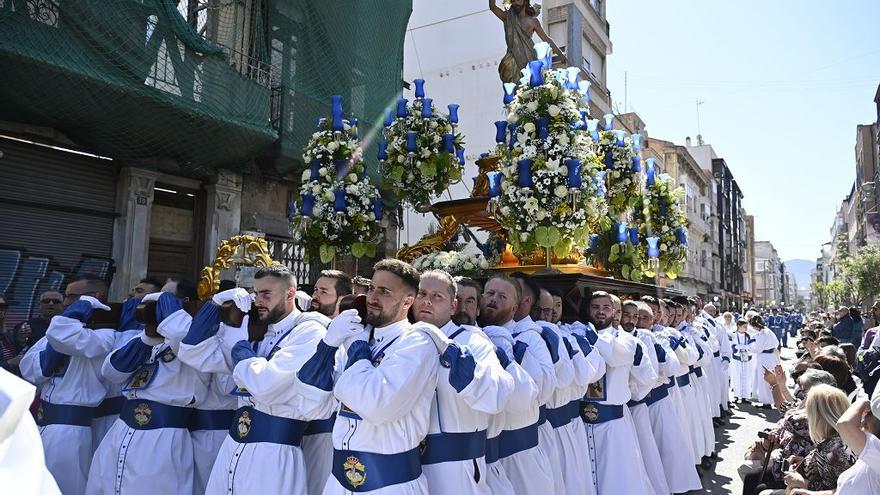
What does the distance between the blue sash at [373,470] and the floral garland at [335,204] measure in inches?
168

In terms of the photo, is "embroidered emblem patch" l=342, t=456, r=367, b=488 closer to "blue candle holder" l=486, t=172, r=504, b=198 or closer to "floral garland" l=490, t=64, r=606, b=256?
"floral garland" l=490, t=64, r=606, b=256

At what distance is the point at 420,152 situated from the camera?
7590mm

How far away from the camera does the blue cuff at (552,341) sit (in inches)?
166

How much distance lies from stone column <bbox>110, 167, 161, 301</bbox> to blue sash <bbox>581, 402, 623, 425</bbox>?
22.8 feet

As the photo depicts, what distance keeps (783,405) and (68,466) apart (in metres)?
6.11

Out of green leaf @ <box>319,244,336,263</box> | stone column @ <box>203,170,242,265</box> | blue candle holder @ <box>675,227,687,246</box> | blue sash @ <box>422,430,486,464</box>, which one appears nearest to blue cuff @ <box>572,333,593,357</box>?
blue sash @ <box>422,430,486,464</box>

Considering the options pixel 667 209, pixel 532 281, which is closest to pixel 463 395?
pixel 532 281

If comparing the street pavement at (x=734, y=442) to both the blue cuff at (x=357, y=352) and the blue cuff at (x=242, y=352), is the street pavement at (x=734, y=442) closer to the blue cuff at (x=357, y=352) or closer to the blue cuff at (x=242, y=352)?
the blue cuff at (x=357, y=352)

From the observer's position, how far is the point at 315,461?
3.97 meters

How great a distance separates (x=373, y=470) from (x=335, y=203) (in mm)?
4443

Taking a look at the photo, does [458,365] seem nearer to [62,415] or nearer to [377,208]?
[62,415]

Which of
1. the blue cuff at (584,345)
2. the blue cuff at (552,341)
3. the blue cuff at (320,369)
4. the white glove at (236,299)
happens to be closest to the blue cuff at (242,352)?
the white glove at (236,299)

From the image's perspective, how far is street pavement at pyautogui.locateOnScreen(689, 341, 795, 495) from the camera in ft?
22.9

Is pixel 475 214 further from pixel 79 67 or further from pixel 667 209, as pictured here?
pixel 79 67
